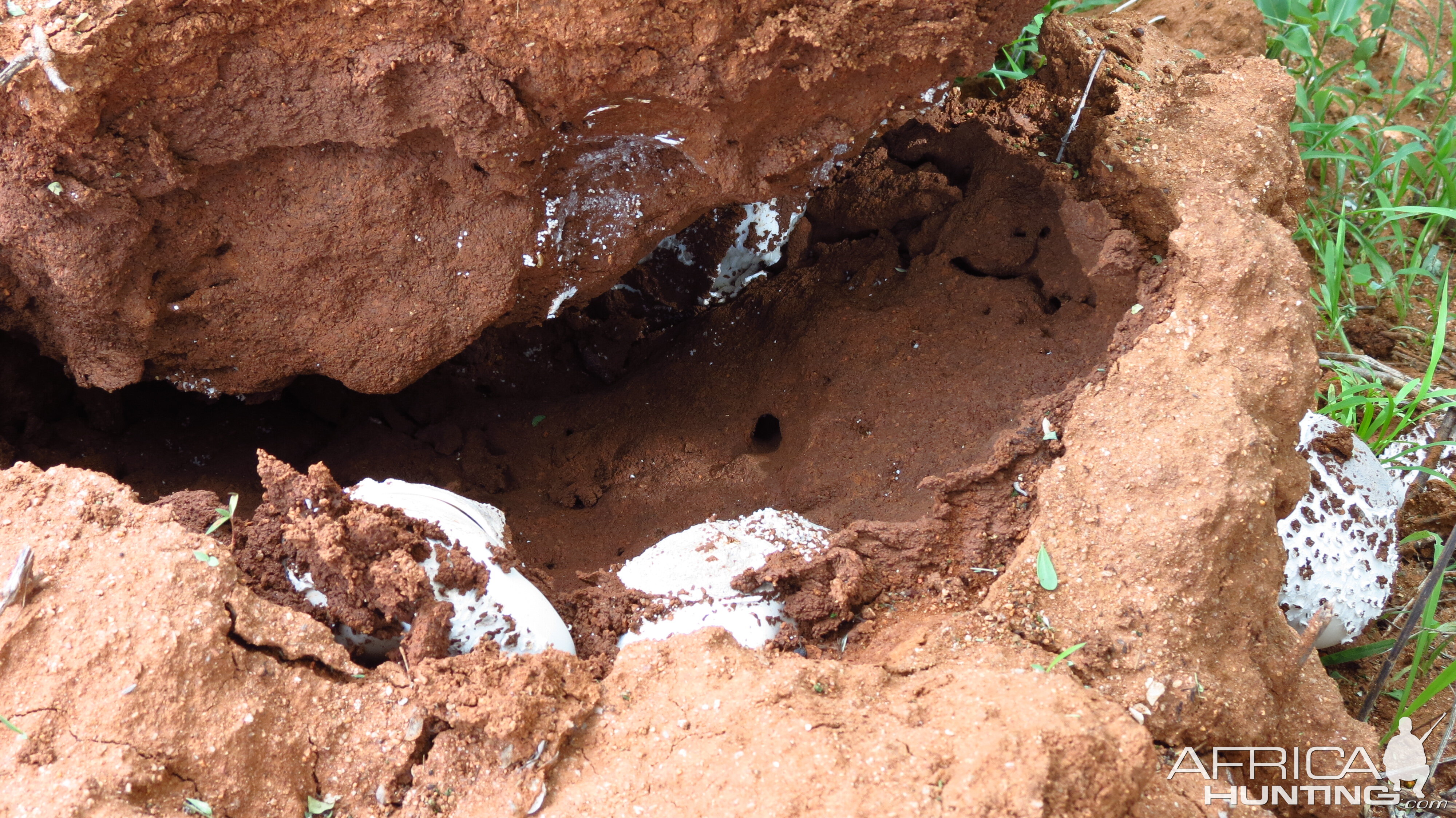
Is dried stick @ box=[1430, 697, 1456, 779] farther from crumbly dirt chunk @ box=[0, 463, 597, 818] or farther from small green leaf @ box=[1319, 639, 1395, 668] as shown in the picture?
crumbly dirt chunk @ box=[0, 463, 597, 818]

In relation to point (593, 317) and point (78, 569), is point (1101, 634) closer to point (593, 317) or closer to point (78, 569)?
point (78, 569)

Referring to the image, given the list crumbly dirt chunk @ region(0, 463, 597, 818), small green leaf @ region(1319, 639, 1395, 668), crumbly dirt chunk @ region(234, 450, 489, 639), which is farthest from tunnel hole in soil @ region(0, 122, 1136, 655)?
small green leaf @ region(1319, 639, 1395, 668)

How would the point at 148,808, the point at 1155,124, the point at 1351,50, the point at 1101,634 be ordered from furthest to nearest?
the point at 1351,50 → the point at 1155,124 → the point at 1101,634 → the point at 148,808

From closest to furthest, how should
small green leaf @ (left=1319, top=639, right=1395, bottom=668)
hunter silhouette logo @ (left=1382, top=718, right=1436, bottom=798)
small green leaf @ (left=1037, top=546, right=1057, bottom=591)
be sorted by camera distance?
small green leaf @ (left=1037, top=546, right=1057, bottom=591), hunter silhouette logo @ (left=1382, top=718, right=1436, bottom=798), small green leaf @ (left=1319, top=639, right=1395, bottom=668)

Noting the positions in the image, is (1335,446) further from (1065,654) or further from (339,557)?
(339,557)

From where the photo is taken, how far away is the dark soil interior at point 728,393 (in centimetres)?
247

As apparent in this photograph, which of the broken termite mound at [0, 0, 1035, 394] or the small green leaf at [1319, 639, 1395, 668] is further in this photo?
the small green leaf at [1319, 639, 1395, 668]

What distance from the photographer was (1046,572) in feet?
6.09

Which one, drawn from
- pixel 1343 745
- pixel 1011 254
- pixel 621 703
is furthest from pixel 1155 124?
pixel 621 703

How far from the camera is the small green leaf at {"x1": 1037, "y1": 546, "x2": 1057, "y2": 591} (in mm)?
1847

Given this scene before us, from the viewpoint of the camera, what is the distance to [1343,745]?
6.29 ft

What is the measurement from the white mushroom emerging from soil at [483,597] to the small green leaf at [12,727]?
0.65 metres

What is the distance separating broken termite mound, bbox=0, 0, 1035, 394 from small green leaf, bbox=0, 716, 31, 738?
1.05 m

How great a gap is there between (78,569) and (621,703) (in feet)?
3.17
